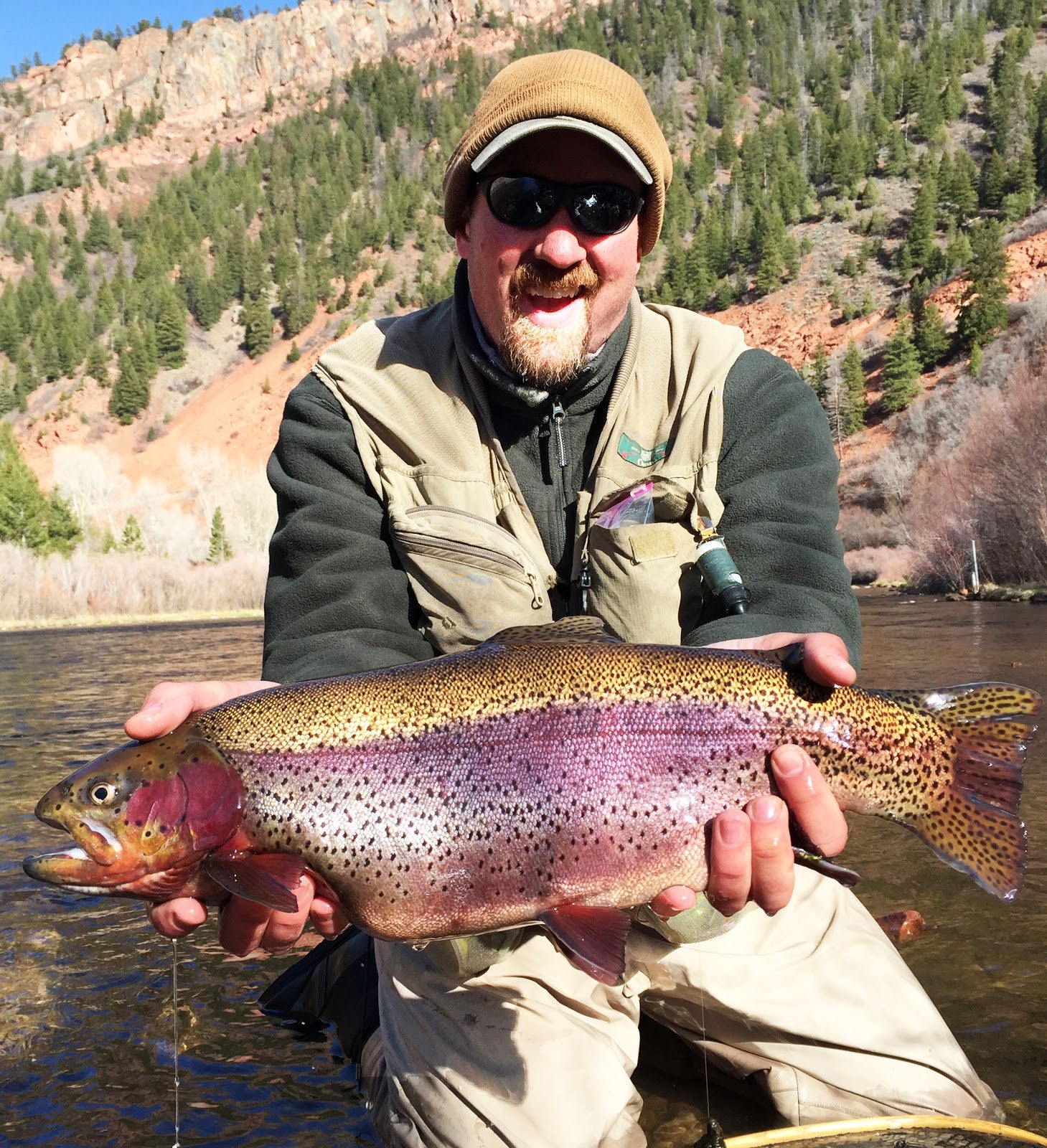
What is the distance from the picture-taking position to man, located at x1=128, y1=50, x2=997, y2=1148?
2.84 metres

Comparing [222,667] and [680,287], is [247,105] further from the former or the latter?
[222,667]

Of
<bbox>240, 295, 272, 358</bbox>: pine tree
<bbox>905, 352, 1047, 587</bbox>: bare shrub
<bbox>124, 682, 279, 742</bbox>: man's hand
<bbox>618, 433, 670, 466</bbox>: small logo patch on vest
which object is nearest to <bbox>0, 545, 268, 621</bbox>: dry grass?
<bbox>905, 352, 1047, 587</bbox>: bare shrub

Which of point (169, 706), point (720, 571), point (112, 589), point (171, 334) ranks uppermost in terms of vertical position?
point (171, 334)

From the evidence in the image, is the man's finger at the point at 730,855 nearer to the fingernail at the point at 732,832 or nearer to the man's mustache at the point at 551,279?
the fingernail at the point at 732,832

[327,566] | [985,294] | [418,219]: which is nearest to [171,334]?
[418,219]

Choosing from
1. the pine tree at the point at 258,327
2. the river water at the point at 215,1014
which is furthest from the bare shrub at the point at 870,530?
the pine tree at the point at 258,327

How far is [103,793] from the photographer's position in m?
2.29

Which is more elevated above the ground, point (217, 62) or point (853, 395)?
point (217, 62)

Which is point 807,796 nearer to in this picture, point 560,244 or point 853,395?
point 560,244

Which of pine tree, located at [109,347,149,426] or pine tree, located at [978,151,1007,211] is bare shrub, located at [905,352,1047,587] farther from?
pine tree, located at [109,347,149,426]

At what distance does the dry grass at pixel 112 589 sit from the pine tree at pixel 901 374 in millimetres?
27724

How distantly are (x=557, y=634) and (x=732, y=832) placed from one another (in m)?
0.60

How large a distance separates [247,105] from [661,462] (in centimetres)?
14032

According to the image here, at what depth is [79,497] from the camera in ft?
200
